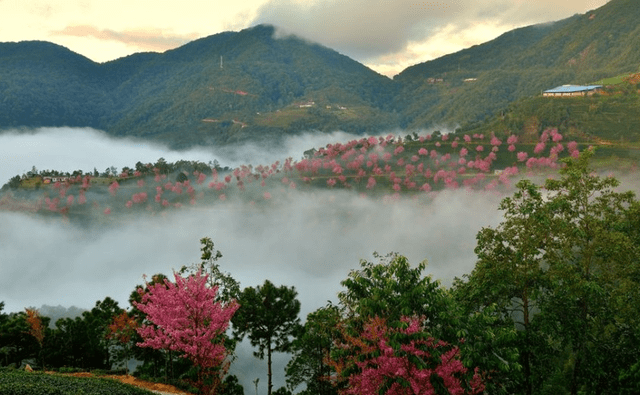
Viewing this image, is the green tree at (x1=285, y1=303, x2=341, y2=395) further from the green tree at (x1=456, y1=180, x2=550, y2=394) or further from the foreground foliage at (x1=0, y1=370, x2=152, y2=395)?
the foreground foliage at (x1=0, y1=370, x2=152, y2=395)

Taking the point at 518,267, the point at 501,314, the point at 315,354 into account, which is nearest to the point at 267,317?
the point at 315,354

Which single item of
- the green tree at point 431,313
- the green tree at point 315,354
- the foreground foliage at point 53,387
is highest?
the green tree at point 431,313

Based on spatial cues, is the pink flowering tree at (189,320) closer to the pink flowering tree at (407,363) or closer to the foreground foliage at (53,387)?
the foreground foliage at (53,387)

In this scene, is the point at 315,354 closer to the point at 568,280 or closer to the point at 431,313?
the point at 431,313

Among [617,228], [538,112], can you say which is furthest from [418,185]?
[617,228]

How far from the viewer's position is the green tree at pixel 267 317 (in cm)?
4350

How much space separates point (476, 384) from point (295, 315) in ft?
87.1

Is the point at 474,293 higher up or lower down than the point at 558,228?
lower down

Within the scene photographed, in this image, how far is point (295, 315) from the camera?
45.2 meters

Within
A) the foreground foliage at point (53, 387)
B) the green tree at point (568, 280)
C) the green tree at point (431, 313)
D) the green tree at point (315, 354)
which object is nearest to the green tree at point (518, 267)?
the green tree at point (568, 280)

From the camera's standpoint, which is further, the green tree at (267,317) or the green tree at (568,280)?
the green tree at (267,317)

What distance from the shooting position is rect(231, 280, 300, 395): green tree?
143 feet

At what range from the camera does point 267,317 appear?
1730 inches

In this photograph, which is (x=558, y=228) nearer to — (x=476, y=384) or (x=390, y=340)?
(x=476, y=384)
